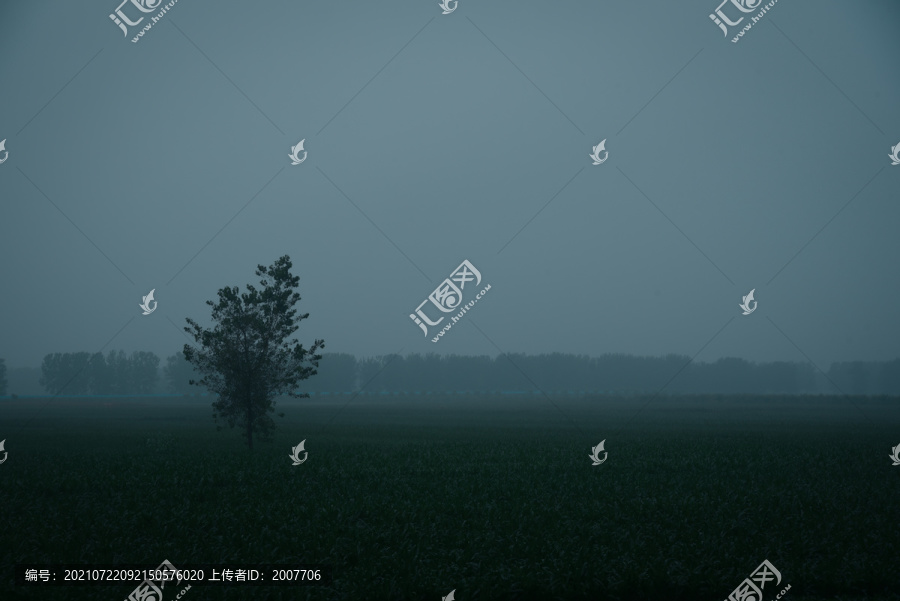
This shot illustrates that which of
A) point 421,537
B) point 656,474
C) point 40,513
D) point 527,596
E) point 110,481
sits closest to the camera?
point 527,596

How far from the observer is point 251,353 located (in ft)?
126

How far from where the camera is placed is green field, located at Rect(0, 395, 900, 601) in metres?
14.6

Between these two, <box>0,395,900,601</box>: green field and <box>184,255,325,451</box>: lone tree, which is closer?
<box>0,395,900,601</box>: green field

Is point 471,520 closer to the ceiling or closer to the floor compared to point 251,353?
closer to the floor

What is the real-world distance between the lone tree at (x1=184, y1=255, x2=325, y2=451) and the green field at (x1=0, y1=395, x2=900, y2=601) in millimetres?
3555

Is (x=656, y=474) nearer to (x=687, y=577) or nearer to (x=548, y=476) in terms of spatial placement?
(x=548, y=476)

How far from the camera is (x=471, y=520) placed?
1967 cm

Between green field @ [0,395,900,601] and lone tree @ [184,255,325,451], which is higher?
lone tree @ [184,255,325,451]

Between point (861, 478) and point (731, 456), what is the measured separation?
883 cm

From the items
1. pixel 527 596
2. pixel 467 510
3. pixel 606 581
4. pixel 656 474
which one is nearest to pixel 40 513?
pixel 467 510

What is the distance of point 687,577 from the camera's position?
14.8 meters

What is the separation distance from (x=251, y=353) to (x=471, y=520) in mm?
23347

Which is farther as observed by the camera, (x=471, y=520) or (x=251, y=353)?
(x=251, y=353)

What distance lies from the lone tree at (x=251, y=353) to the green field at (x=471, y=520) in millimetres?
3555
